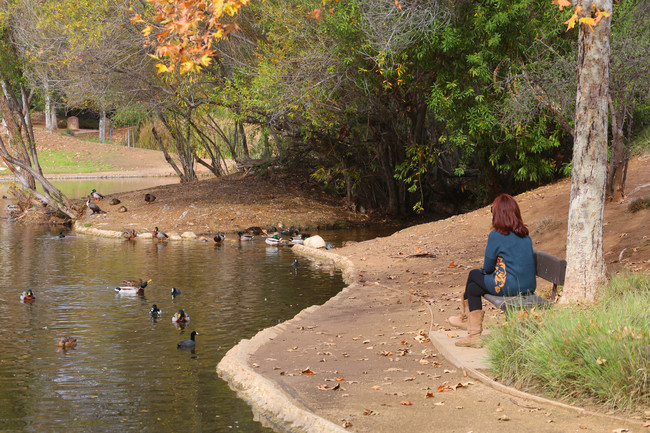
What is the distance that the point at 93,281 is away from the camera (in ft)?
52.8

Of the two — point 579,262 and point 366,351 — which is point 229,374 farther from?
point 579,262

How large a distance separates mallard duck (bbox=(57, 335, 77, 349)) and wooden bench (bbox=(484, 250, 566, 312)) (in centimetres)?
585

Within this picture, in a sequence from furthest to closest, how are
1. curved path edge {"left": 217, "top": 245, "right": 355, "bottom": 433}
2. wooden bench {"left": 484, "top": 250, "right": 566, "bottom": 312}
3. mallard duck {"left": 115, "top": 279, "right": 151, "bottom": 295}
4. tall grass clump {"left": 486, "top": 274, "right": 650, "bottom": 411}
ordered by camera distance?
mallard duck {"left": 115, "top": 279, "right": 151, "bottom": 295}
wooden bench {"left": 484, "top": 250, "right": 566, "bottom": 312}
curved path edge {"left": 217, "top": 245, "right": 355, "bottom": 433}
tall grass clump {"left": 486, "top": 274, "right": 650, "bottom": 411}

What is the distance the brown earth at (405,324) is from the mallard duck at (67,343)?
2.91 m

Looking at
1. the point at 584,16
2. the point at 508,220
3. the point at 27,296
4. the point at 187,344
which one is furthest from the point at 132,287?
the point at 584,16

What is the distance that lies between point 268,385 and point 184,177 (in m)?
30.2

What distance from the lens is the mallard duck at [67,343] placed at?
10.5 metres

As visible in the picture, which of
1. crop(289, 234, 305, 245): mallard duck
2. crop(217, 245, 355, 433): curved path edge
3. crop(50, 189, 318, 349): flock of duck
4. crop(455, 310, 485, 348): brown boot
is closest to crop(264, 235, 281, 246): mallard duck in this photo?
crop(50, 189, 318, 349): flock of duck

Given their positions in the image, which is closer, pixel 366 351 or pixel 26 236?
pixel 366 351

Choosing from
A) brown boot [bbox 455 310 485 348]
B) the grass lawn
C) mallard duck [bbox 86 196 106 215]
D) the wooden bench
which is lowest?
brown boot [bbox 455 310 485 348]

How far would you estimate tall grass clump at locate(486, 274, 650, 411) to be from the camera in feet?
Answer: 21.2

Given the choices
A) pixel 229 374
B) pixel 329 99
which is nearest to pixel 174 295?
pixel 229 374

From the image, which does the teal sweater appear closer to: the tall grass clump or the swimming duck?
the tall grass clump

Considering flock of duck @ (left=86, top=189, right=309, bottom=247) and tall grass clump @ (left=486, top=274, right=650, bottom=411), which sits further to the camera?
flock of duck @ (left=86, top=189, right=309, bottom=247)
